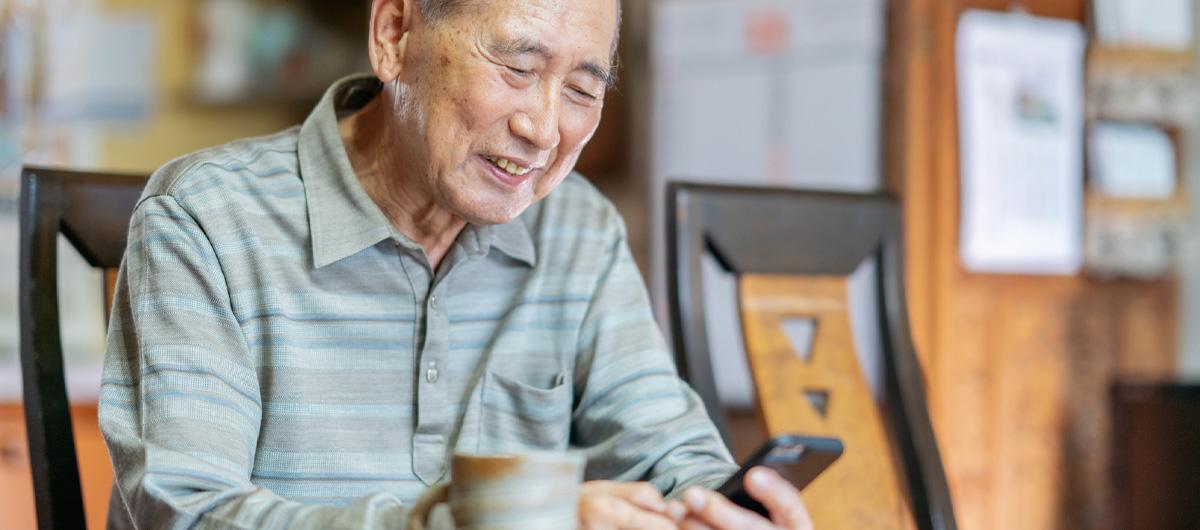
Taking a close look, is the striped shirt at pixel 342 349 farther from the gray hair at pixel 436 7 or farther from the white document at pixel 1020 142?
the white document at pixel 1020 142

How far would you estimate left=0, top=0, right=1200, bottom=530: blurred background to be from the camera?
2.87 metres

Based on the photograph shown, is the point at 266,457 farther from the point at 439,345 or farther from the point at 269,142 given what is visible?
the point at 269,142

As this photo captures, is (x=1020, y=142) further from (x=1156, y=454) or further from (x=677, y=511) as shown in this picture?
(x=677, y=511)

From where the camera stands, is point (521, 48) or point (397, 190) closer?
point (521, 48)

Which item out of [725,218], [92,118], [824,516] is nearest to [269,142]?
[725,218]

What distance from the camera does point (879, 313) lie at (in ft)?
5.25

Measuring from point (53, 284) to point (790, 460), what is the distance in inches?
30.0

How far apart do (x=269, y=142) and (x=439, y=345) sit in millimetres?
260

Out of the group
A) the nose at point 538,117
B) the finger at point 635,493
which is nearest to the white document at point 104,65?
the nose at point 538,117

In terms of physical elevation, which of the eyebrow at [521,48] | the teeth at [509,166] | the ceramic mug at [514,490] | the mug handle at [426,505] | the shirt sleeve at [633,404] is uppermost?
the eyebrow at [521,48]

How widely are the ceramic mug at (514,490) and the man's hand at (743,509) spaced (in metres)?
0.16

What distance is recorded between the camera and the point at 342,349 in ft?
3.81

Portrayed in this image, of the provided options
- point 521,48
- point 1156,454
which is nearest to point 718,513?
point 521,48

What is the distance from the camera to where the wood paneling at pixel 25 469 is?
2.12m
